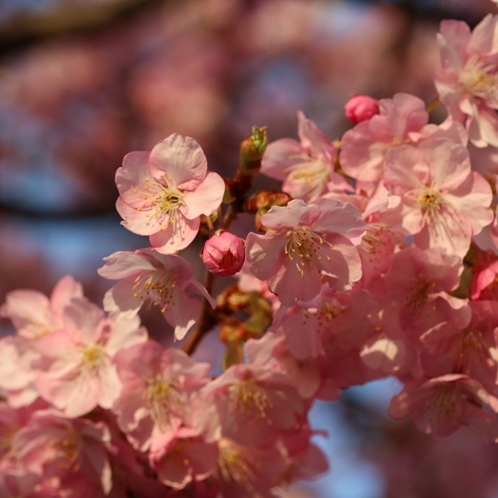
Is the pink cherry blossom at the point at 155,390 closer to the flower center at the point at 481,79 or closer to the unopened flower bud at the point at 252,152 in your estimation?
the unopened flower bud at the point at 252,152

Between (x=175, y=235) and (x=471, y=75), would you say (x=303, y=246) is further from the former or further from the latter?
(x=471, y=75)

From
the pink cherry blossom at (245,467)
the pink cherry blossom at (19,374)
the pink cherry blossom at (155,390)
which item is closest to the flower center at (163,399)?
the pink cherry blossom at (155,390)

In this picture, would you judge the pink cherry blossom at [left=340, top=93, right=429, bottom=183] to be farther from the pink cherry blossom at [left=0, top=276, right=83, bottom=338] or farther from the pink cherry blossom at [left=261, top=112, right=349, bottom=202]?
the pink cherry blossom at [left=0, top=276, right=83, bottom=338]

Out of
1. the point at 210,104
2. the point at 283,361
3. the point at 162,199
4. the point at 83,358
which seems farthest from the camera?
the point at 210,104

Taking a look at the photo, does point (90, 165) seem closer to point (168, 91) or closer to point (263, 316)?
point (168, 91)

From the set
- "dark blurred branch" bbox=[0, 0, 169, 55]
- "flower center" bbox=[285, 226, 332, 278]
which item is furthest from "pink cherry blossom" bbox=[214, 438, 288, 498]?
"dark blurred branch" bbox=[0, 0, 169, 55]

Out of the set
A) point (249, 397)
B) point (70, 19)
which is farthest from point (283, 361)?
point (70, 19)
